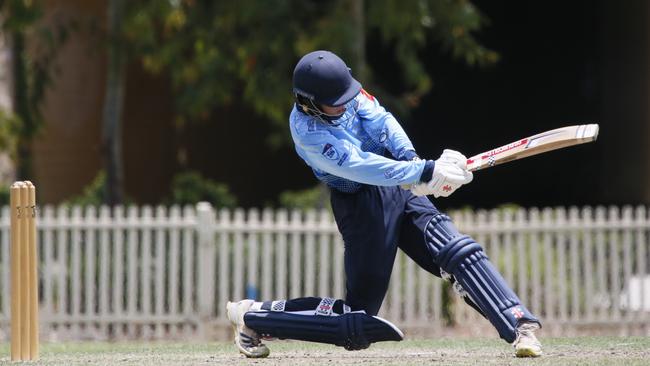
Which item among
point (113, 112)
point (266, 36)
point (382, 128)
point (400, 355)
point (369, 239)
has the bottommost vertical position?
point (400, 355)

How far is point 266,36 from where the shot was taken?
12656 millimetres

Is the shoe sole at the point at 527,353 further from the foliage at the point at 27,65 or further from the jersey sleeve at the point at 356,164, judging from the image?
the foliage at the point at 27,65

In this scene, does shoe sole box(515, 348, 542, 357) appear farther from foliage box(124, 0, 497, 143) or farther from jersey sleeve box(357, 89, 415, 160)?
foliage box(124, 0, 497, 143)

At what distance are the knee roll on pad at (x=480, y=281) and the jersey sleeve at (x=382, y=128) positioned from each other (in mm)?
486

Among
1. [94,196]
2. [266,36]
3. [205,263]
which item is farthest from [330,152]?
[94,196]

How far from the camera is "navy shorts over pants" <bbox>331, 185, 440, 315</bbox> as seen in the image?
5.73 m

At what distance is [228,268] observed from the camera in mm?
11086

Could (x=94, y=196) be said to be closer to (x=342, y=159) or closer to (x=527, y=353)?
(x=342, y=159)

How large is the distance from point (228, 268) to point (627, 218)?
371cm

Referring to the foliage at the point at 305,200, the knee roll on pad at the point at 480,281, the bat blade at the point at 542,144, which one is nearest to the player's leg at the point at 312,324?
the knee roll on pad at the point at 480,281

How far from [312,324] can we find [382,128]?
102 centimetres

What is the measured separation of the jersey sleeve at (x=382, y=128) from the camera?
5.87 meters

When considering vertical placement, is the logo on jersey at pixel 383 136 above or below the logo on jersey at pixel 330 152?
above

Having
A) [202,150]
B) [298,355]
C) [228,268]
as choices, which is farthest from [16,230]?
[202,150]
